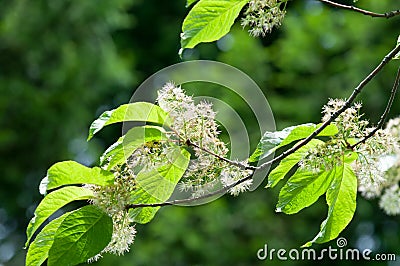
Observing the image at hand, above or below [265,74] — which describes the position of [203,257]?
below

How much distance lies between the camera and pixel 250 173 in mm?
1017

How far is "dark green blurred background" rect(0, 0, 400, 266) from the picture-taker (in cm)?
497

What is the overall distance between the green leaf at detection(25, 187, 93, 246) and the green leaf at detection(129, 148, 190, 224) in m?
0.09

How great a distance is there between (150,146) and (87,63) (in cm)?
419

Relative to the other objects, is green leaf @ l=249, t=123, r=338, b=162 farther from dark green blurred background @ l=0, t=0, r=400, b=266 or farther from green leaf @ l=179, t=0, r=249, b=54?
dark green blurred background @ l=0, t=0, r=400, b=266

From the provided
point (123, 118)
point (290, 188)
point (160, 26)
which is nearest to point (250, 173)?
point (290, 188)

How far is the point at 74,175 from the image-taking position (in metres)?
1.02

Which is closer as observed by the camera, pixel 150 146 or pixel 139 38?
pixel 150 146

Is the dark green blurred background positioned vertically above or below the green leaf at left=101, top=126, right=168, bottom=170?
above

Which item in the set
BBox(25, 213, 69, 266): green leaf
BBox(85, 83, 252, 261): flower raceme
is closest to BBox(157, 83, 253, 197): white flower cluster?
BBox(85, 83, 252, 261): flower raceme

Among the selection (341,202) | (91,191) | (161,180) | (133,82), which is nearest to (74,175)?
(91,191)

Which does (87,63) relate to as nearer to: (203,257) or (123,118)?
(203,257)

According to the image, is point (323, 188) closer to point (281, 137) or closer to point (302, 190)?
point (302, 190)

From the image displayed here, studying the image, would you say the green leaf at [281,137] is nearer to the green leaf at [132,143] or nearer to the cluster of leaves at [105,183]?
the cluster of leaves at [105,183]
